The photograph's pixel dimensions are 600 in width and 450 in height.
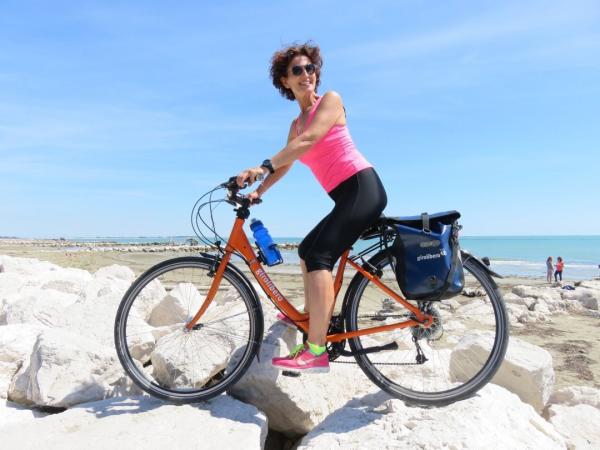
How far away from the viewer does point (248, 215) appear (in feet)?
11.5

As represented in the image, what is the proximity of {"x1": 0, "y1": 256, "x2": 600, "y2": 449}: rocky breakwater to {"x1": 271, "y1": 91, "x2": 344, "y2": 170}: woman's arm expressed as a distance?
143 cm

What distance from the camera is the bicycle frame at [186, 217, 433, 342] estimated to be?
3.39 metres

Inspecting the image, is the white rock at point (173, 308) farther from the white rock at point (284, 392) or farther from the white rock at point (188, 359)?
the white rock at point (284, 392)

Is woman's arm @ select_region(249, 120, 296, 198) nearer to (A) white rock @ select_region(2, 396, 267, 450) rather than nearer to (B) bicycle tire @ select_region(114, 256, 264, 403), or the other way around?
(B) bicycle tire @ select_region(114, 256, 264, 403)

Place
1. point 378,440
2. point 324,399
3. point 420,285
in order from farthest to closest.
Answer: point 324,399, point 420,285, point 378,440

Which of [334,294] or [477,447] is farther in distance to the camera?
[334,294]

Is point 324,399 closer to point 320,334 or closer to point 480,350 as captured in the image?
point 320,334

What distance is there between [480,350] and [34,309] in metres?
4.68

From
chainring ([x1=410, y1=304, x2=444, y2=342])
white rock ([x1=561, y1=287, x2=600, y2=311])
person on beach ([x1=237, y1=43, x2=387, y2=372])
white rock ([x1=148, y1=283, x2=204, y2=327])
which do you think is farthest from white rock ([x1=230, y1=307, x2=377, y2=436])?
white rock ([x1=561, y1=287, x2=600, y2=311])

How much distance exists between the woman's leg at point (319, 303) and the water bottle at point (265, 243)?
358mm

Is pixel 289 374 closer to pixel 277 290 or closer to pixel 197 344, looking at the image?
pixel 277 290

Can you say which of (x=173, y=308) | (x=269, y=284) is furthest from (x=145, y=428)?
(x=173, y=308)

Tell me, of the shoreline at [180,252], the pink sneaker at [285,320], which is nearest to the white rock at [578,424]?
the pink sneaker at [285,320]

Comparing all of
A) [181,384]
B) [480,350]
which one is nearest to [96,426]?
[181,384]
